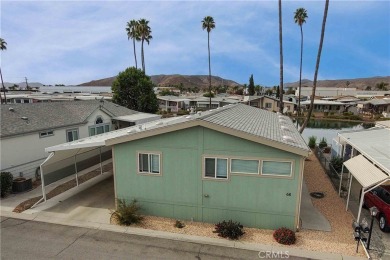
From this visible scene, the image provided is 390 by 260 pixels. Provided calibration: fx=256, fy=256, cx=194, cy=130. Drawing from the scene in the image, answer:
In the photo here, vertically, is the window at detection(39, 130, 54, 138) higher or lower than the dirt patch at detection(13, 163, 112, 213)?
higher

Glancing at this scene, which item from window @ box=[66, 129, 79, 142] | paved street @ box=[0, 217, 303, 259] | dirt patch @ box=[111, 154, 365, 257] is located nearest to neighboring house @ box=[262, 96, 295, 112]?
window @ box=[66, 129, 79, 142]

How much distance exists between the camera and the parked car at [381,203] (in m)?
10.8

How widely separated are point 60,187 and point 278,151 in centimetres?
1367

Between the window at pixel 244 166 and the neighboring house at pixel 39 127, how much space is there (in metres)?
14.3

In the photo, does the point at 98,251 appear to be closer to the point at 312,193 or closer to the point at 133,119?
the point at 312,193

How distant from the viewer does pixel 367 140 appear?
1608 centimetres

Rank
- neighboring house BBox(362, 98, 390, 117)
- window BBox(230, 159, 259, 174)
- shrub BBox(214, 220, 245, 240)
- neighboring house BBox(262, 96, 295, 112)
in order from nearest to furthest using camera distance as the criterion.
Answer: shrub BBox(214, 220, 245, 240) → window BBox(230, 159, 259, 174) → neighboring house BBox(362, 98, 390, 117) → neighboring house BBox(262, 96, 295, 112)

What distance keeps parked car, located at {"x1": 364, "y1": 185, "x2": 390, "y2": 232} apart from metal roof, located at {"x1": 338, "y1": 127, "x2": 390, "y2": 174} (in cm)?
158

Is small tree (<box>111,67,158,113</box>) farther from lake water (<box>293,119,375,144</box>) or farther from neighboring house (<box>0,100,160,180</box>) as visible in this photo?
lake water (<box>293,119,375,144</box>)

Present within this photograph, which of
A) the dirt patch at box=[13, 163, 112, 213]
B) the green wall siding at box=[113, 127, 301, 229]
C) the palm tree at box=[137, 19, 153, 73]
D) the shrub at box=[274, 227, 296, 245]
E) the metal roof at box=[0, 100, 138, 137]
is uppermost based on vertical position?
the palm tree at box=[137, 19, 153, 73]

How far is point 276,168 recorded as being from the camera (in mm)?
10680

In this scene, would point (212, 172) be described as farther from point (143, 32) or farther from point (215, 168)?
point (143, 32)

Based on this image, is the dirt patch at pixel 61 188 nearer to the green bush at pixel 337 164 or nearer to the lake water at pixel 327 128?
the green bush at pixel 337 164

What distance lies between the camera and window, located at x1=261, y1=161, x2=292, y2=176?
10.6 m
